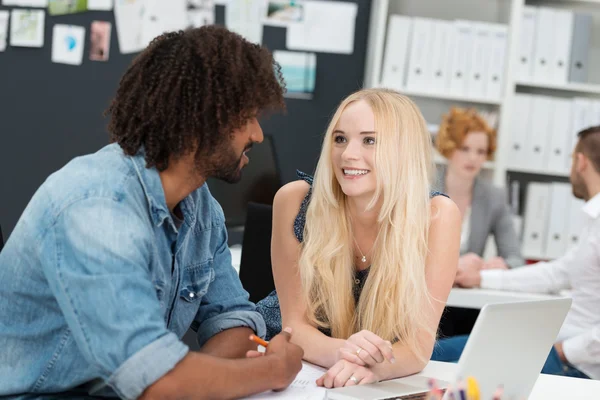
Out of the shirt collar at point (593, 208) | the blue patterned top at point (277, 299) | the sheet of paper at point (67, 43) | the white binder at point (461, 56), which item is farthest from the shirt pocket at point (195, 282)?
the sheet of paper at point (67, 43)

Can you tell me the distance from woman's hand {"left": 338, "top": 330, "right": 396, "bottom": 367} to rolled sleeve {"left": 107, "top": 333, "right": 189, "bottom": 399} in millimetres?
429

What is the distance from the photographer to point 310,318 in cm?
186

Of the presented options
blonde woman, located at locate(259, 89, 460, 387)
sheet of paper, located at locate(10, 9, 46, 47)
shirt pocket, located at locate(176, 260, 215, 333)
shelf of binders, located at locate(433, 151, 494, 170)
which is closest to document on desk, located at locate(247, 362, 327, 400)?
blonde woman, located at locate(259, 89, 460, 387)

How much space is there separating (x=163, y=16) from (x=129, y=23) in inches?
6.5

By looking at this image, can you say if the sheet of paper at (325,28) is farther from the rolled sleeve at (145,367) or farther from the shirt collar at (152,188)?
the rolled sleeve at (145,367)

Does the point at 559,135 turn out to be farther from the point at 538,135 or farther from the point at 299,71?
the point at 299,71

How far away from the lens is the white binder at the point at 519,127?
155 inches

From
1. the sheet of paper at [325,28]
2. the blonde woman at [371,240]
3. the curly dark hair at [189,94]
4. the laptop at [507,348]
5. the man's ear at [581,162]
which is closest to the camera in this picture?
the laptop at [507,348]

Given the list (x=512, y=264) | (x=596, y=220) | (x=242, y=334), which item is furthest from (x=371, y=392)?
(x=512, y=264)

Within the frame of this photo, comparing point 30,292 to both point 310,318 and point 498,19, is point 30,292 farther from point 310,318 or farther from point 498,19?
point 498,19

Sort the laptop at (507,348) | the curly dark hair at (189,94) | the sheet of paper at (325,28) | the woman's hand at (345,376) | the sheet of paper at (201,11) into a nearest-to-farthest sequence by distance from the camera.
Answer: the laptop at (507,348) → the curly dark hair at (189,94) → the woman's hand at (345,376) → the sheet of paper at (201,11) → the sheet of paper at (325,28)

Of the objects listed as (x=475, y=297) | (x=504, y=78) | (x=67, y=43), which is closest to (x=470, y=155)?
(x=504, y=78)

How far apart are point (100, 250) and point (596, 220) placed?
207 centimetres

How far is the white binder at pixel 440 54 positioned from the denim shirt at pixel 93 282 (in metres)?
2.62
